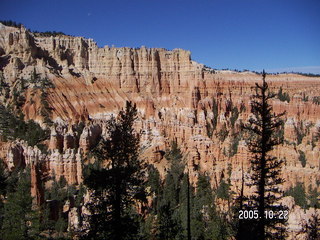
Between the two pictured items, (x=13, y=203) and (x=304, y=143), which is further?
(x=304, y=143)

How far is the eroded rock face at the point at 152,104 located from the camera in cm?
4588

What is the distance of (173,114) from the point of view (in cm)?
6475

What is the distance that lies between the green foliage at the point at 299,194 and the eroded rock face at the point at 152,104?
2.50 metres

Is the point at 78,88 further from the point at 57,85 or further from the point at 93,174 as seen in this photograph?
the point at 93,174

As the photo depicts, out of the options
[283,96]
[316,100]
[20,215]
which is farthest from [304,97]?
[20,215]

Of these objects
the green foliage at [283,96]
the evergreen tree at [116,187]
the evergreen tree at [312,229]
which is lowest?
the evergreen tree at [312,229]

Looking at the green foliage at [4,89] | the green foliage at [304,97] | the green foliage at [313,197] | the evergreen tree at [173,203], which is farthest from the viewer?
the green foliage at [304,97]

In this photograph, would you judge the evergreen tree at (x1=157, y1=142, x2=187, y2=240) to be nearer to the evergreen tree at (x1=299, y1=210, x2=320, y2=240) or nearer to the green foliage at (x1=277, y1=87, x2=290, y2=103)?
the evergreen tree at (x1=299, y1=210, x2=320, y2=240)

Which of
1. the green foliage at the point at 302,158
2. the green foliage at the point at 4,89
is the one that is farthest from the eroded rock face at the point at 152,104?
the green foliage at the point at 4,89

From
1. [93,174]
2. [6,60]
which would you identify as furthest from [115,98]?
[93,174]

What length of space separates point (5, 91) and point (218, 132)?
3863 centimetres

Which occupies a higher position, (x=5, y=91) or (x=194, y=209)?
(x=5, y=91)

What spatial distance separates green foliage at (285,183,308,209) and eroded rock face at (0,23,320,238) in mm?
2504
